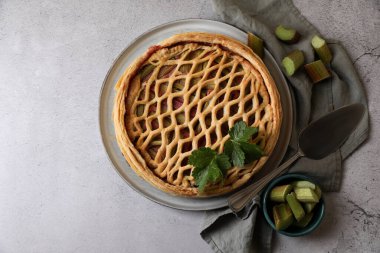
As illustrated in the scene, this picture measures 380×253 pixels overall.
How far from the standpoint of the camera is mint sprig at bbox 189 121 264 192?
1.71 metres

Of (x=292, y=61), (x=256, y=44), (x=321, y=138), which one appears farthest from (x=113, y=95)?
(x=321, y=138)

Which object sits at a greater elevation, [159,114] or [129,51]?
[129,51]

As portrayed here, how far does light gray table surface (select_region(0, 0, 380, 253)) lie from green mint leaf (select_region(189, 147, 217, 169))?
0.33 meters

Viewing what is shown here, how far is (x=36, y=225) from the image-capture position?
6.74 feet

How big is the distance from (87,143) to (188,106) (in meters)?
0.50

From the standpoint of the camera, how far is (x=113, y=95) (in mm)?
1959

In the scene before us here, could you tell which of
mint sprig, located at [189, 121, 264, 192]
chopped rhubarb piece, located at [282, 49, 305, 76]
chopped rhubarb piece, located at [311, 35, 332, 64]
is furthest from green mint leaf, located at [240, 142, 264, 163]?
chopped rhubarb piece, located at [311, 35, 332, 64]

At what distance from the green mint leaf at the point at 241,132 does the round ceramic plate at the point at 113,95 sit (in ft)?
0.81

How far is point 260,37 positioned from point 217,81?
0.93ft

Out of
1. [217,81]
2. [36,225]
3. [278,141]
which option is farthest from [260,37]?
[36,225]

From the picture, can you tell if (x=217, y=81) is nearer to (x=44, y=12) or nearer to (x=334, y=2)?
(x=334, y=2)

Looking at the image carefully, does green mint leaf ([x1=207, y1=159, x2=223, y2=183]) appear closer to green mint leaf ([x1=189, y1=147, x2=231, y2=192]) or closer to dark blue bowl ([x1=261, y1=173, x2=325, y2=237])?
green mint leaf ([x1=189, y1=147, x2=231, y2=192])

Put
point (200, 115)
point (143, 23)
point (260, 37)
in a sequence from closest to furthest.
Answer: point (200, 115) → point (260, 37) → point (143, 23)

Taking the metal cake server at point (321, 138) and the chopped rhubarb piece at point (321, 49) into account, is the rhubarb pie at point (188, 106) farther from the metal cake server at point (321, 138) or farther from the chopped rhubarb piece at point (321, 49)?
the chopped rhubarb piece at point (321, 49)
